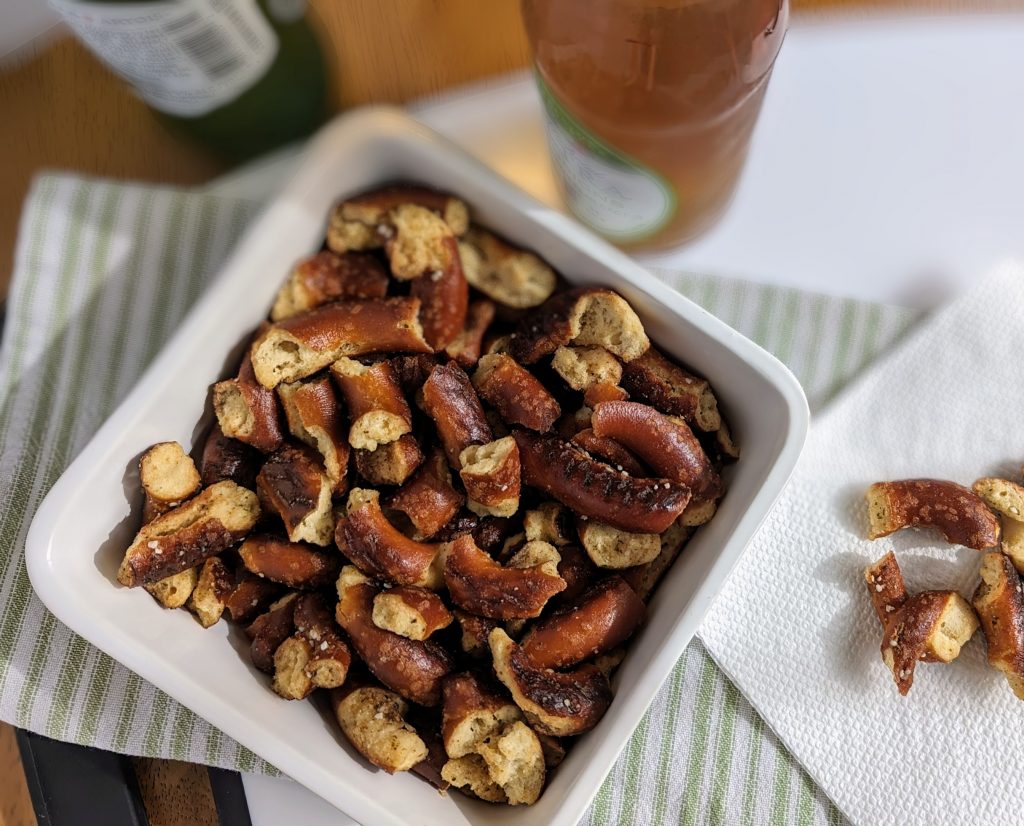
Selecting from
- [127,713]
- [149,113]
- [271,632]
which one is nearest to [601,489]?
[271,632]

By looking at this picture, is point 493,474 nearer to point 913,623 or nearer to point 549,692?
point 549,692

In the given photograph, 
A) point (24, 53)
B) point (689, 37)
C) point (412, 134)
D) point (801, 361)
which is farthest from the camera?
point (24, 53)

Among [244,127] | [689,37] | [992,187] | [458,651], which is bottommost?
[458,651]

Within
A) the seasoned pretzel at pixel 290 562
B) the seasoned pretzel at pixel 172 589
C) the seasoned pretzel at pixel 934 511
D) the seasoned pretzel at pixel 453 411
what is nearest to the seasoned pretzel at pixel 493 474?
the seasoned pretzel at pixel 453 411

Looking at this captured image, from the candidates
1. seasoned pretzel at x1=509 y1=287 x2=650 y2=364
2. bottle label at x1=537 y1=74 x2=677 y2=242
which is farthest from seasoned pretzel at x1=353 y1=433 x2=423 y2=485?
bottle label at x1=537 y1=74 x2=677 y2=242

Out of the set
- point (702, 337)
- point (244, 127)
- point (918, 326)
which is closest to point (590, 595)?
point (702, 337)

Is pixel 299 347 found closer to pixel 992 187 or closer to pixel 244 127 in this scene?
pixel 244 127
